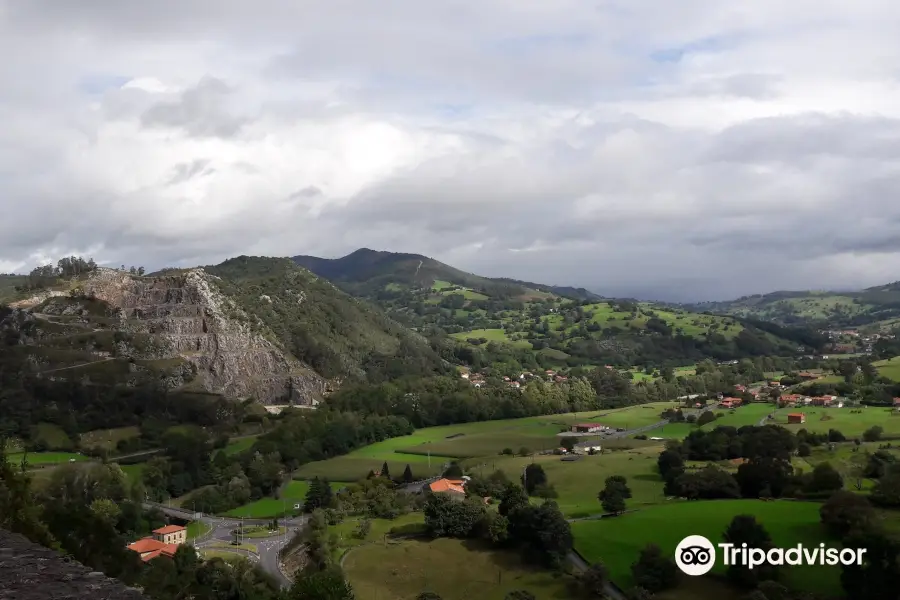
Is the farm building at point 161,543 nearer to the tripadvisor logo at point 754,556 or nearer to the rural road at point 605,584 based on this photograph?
the rural road at point 605,584

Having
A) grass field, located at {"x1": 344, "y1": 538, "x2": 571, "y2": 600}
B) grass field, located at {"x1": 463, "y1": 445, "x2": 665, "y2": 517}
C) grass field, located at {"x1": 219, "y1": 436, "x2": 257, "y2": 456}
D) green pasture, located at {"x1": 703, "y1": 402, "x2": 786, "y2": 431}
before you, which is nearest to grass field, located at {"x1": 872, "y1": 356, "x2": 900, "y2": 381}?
green pasture, located at {"x1": 703, "y1": 402, "x2": 786, "y2": 431}

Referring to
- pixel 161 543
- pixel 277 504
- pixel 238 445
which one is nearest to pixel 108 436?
pixel 238 445

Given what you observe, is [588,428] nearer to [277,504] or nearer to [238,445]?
[277,504]

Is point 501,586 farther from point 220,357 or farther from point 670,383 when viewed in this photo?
point 670,383

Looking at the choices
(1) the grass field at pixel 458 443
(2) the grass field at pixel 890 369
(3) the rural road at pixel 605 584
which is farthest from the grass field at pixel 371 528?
(2) the grass field at pixel 890 369

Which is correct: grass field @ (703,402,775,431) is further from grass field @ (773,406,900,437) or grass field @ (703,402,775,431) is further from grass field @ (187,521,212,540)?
grass field @ (187,521,212,540)

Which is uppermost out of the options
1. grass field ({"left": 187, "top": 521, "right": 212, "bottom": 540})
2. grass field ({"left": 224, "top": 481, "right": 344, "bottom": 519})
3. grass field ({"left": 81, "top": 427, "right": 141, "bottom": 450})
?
grass field ({"left": 81, "top": 427, "right": 141, "bottom": 450})
